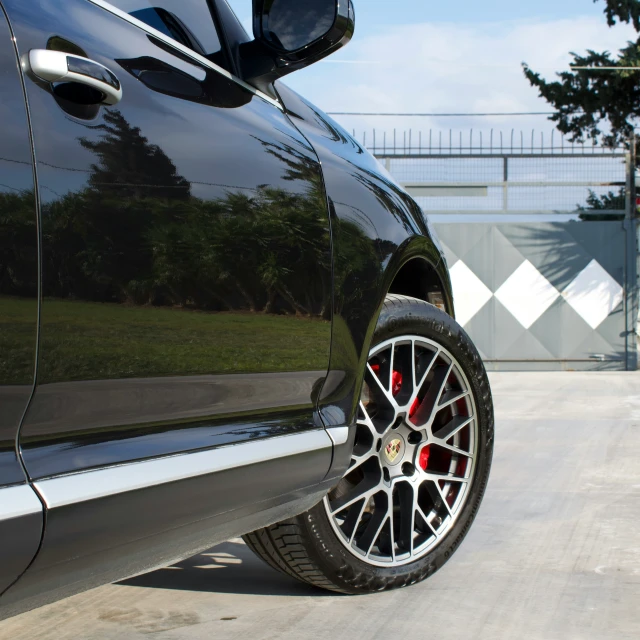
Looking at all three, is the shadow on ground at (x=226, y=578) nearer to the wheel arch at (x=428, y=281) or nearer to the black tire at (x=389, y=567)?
the black tire at (x=389, y=567)

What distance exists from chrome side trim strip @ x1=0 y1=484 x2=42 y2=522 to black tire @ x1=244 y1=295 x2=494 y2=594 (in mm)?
1055

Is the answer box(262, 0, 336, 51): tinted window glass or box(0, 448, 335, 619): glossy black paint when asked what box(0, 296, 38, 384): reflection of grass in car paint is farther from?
box(262, 0, 336, 51): tinted window glass

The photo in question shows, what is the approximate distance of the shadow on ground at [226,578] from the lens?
241 centimetres

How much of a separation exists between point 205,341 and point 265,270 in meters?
0.26

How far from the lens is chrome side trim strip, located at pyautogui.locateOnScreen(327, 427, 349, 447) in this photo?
201 centimetres

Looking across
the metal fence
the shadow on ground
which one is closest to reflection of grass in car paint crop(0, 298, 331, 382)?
the shadow on ground

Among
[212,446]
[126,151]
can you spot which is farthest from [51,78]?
[212,446]

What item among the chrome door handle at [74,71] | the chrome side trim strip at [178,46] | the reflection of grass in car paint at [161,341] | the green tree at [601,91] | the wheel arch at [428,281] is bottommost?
the reflection of grass in car paint at [161,341]

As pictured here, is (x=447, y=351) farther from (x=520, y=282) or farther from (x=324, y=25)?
(x=520, y=282)

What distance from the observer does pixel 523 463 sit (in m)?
4.39

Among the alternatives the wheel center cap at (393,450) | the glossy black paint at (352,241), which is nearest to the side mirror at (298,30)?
the glossy black paint at (352,241)

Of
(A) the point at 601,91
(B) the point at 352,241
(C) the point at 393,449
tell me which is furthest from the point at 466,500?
(A) the point at 601,91

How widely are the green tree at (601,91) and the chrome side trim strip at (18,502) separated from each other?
1425cm

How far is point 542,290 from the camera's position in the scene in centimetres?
1134
